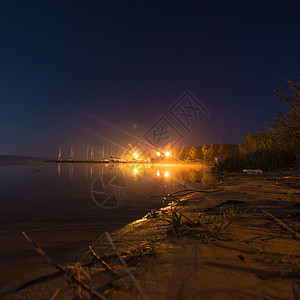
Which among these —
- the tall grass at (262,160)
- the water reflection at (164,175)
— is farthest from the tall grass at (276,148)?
the water reflection at (164,175)

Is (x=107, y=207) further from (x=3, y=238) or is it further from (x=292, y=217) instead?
(x=292, y=217)

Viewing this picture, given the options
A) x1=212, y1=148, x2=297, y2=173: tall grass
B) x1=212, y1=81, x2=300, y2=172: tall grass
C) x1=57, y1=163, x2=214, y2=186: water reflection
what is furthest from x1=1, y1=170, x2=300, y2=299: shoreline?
x1=212, y1=148, x2=297, y2=173: tall grass

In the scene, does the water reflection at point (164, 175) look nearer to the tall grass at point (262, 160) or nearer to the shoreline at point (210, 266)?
the tall grass at point (262, 160)

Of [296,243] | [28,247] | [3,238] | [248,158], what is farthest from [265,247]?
[248,158]

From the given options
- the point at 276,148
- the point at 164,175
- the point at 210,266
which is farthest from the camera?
the point at 164,175

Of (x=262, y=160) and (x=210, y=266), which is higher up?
(x=262, y=160)

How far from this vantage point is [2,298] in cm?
111

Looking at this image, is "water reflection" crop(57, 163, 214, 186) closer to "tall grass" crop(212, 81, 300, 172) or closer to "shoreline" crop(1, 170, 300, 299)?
"tall grass" crop(212, 81, 300, 172)

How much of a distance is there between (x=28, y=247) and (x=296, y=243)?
8.98ft

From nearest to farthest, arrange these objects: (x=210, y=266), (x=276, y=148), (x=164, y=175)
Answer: (x=210, y=266) < (x=276, y=148) < (x=164, y=175)

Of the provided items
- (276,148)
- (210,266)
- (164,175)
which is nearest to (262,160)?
(276,148)

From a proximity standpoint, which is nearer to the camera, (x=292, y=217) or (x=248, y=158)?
(x=292, y=217)

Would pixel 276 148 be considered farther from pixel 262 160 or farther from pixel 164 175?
pixel 164 175

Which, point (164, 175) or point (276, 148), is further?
point (164, 175)
